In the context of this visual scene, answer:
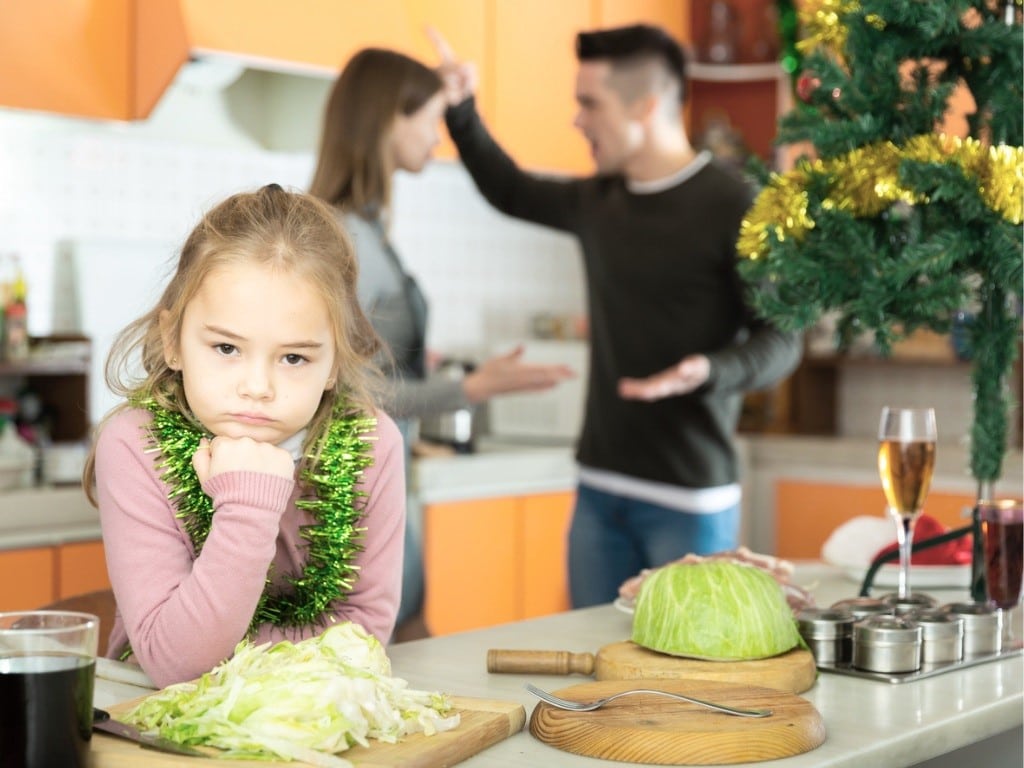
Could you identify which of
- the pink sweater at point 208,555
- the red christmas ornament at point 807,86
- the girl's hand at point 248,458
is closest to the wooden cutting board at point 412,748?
the pink sweater at point 208,555

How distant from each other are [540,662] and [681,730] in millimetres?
281

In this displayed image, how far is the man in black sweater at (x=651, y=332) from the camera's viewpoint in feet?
8.41

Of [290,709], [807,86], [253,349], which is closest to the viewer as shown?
[290,709]

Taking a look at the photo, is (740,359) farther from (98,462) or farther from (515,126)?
(515,126)

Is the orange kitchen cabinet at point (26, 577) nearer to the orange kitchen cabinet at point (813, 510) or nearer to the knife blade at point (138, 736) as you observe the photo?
the knife blade at point (138, 736)

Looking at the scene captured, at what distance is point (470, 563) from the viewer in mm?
3535

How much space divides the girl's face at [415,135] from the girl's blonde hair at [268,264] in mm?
1046

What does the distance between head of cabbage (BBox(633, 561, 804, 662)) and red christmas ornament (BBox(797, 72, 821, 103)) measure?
2.42ft

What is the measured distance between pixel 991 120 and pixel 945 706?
81 centimetres

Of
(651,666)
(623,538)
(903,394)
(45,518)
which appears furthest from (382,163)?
(903,394)

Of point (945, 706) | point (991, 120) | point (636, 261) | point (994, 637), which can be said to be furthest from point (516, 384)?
point (945, 706)

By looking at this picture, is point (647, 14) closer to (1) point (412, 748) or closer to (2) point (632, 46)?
(2) point (632, 46)

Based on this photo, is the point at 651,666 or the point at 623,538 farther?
the point at 623,538

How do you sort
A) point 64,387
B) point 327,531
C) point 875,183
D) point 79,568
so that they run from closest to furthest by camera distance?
point 327,531 < point 875,183 < point 79,568 < point 64,387
